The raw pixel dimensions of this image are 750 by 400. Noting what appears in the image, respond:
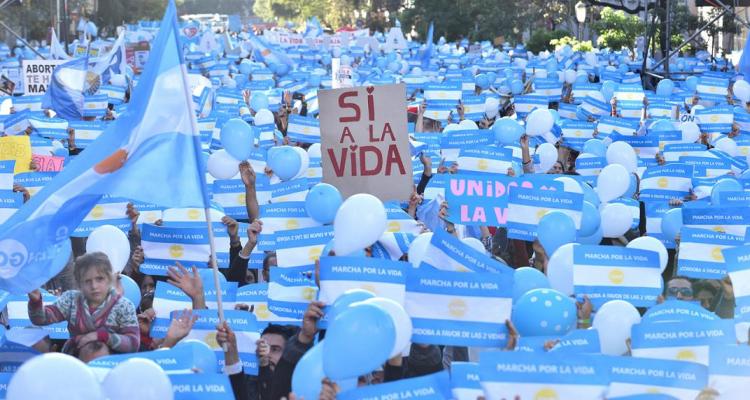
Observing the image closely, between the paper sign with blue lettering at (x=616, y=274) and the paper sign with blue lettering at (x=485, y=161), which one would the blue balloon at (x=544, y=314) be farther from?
the paper sign with blue lettering at (x=485, y=161)

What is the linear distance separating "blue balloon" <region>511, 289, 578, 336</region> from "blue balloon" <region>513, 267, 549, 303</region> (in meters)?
0.47

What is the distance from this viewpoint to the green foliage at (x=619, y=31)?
37.7 meters

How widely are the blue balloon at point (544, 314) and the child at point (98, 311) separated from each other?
1.84 metres

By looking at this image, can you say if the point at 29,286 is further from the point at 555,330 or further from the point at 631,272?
the point at 631,272

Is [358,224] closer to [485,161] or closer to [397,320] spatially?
[397,320]

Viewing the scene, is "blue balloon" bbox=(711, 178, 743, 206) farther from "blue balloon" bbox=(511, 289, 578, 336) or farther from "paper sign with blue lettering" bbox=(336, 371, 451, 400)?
"paper sign with blue lettering" bbox=(336, 371, 451, 400)

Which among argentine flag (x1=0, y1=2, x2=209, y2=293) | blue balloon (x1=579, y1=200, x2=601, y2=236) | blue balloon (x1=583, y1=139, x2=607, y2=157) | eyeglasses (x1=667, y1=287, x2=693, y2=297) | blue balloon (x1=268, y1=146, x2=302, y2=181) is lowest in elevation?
eyeglasses (x1=667, y1=287, x2=693, y2=297)

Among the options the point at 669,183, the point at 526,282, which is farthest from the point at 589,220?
the point at 526,282

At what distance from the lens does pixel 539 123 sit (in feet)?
42.4

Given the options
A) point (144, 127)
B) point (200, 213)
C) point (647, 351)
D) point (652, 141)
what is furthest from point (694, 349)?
point (652, 141)

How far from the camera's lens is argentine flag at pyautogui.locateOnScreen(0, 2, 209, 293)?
19.6 ft

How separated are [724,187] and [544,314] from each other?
3979mm

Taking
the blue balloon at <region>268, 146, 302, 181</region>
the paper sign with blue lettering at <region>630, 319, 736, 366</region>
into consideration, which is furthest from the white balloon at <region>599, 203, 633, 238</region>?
the paper sign with blue lettering at <region>630, 319, 736, 366</region>

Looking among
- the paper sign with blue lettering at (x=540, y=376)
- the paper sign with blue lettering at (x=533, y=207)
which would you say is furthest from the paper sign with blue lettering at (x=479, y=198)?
the paper sign with blue lettering at (x=540, y=376)
